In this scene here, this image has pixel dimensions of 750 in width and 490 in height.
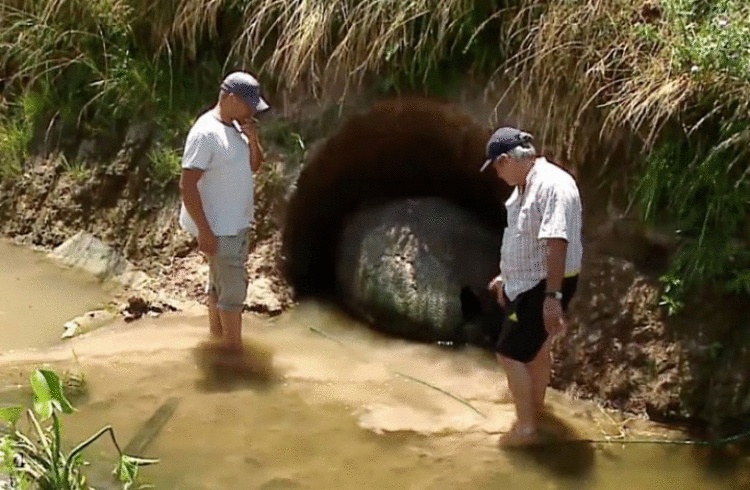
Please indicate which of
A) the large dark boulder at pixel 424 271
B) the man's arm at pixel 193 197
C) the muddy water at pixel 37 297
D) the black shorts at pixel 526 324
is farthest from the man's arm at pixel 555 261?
the muddy water at pixel 37 297

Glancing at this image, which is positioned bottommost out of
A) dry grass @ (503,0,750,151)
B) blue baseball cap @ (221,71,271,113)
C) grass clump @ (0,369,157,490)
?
grass clump @ (0,369,157,490)

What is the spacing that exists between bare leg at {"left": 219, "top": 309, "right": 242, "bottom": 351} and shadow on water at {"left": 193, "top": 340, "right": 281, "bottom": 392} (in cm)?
5

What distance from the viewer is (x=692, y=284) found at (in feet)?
17.3

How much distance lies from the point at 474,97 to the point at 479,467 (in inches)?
93.2

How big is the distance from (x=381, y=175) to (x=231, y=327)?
184cm

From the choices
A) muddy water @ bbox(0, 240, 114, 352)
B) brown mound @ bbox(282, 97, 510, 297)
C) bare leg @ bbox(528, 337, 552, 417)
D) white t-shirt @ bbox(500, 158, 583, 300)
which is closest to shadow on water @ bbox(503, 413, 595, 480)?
bare leg @ bbox(528, 337, 552, 417)

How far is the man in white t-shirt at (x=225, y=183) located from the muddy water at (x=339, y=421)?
524 millimetres

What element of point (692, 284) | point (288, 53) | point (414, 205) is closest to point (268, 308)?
point (414, 205)

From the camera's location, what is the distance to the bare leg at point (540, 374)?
5.16 meters

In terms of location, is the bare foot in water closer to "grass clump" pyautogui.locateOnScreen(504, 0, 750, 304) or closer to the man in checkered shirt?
the man in checkered shirt

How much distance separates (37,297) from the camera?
679 cm

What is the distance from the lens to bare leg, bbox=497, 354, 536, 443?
16.6 ft

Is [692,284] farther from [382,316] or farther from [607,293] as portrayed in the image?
[382,316]

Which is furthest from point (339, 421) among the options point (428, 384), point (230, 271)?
point (230, 271)
